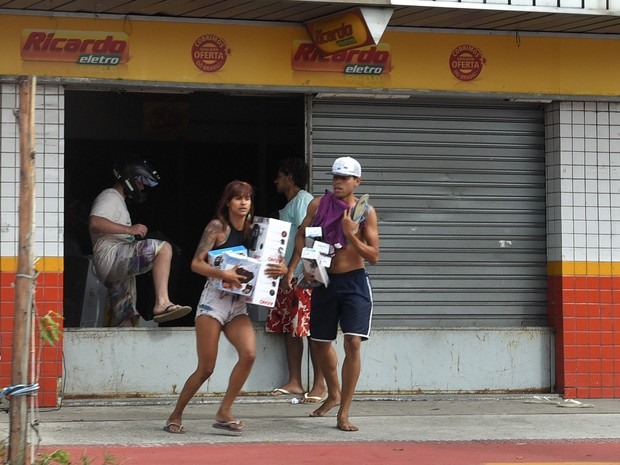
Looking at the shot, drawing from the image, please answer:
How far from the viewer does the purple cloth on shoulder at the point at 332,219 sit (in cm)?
890

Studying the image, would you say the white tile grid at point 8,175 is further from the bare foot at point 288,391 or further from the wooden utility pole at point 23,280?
the wooden utility pole at point 23,280

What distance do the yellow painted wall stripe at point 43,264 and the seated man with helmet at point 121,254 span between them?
0.68 m

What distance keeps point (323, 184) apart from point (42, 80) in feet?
8.66

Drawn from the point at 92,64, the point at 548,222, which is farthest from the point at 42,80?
the point at 548,222

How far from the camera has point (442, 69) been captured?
34.9ft

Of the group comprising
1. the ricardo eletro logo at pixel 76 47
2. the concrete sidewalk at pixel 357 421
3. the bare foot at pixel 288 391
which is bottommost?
the concrete sidewalk at pixel 357 421

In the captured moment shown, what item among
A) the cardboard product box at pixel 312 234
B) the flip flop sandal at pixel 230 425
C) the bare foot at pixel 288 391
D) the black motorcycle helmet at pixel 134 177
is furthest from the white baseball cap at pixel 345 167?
the black motorcycle helmet at pixel 134 177

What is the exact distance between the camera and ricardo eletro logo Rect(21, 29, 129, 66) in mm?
9773

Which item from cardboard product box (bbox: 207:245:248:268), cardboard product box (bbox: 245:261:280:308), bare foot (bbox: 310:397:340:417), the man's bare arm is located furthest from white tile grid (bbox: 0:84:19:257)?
the man's bare arm

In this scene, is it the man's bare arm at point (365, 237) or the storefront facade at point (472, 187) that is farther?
the storefront facade at point (472, 187)

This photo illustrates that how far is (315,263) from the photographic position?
28.6 feet

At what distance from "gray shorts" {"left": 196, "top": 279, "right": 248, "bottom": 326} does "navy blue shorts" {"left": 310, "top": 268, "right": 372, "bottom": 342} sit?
2.46 ft

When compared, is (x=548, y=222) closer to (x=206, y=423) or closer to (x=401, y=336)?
(x=401, y=336)

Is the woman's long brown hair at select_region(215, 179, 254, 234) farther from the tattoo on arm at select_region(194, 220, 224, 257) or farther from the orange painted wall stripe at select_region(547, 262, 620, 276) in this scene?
the orange painted wall stripe at select_region(547, 262, 620, 276)
